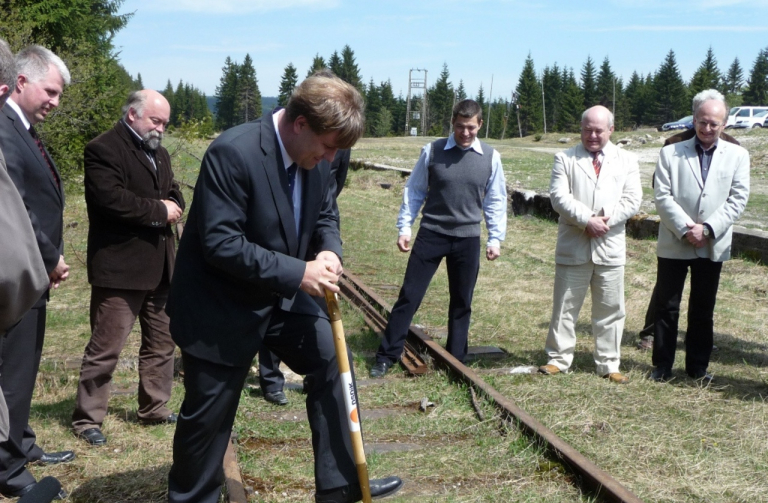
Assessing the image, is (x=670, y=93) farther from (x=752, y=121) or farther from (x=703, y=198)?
(x=703, y=198)

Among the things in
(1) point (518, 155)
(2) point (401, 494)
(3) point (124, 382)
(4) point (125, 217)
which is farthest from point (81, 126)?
(1) point (518, 155)

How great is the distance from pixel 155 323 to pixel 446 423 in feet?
6.44

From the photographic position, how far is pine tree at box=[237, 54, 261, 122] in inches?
4936

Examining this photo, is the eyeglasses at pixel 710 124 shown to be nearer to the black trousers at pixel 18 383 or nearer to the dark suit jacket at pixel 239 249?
the dark suit jacket at pixel 239 249

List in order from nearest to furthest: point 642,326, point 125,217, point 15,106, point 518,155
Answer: point 15,106 < point 125,217 < point 642,326 < point 518,155

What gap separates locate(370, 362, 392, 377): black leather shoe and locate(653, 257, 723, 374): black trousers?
6.92 feet

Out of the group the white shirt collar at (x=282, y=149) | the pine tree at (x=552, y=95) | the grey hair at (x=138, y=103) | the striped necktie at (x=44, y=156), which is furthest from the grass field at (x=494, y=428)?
the pine tree at (x=552, y=95)

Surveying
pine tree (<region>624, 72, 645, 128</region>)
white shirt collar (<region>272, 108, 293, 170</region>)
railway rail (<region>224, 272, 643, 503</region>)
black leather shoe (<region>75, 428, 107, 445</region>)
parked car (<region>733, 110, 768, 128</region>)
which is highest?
pine tree (<region>624, 72, 645, 128</region>)

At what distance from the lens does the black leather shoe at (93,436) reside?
4.59 metres

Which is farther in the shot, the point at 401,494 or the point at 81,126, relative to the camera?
the point at 81,126

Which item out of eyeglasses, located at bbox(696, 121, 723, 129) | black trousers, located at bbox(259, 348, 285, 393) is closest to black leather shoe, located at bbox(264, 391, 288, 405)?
black trousers, located at bbox(259, 348, 285, 393)

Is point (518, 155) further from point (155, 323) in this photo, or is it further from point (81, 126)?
point (155, 323)

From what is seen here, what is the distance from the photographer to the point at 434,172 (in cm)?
632

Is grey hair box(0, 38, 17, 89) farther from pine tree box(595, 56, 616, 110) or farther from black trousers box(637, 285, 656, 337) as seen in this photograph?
pine tree box(595, 56, 616, 110)
